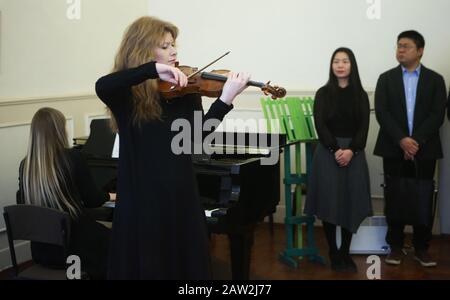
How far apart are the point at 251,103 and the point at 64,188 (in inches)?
113

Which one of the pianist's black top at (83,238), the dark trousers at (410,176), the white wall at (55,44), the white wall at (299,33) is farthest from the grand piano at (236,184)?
the white wall at (299,33)

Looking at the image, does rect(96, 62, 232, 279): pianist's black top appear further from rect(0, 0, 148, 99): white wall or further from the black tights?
rect(0, 0, 148, 99): white wall

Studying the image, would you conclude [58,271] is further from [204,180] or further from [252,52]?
[252,52]

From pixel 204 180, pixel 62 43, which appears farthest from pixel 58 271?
pixel 62 43

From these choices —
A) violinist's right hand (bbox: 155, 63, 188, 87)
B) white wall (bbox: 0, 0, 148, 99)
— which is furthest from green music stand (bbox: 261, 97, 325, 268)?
violinist's right hand (bbox: 155, 63, 188, 87)

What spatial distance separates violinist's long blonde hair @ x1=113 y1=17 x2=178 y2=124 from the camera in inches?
79.6

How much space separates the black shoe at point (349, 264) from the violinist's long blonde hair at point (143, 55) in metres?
2.50

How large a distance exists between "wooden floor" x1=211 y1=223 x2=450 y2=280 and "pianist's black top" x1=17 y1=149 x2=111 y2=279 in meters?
1.26

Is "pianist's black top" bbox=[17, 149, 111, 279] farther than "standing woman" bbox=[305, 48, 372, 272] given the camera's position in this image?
No

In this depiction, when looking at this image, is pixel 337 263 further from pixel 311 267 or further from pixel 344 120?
pixel 344 120

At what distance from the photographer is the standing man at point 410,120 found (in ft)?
13.6

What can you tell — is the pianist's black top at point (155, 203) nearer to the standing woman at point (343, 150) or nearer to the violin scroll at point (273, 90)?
the violin scroll at point (273, 90)

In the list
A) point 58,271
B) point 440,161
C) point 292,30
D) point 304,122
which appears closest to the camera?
point 58,271

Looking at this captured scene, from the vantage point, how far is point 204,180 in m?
3.18
